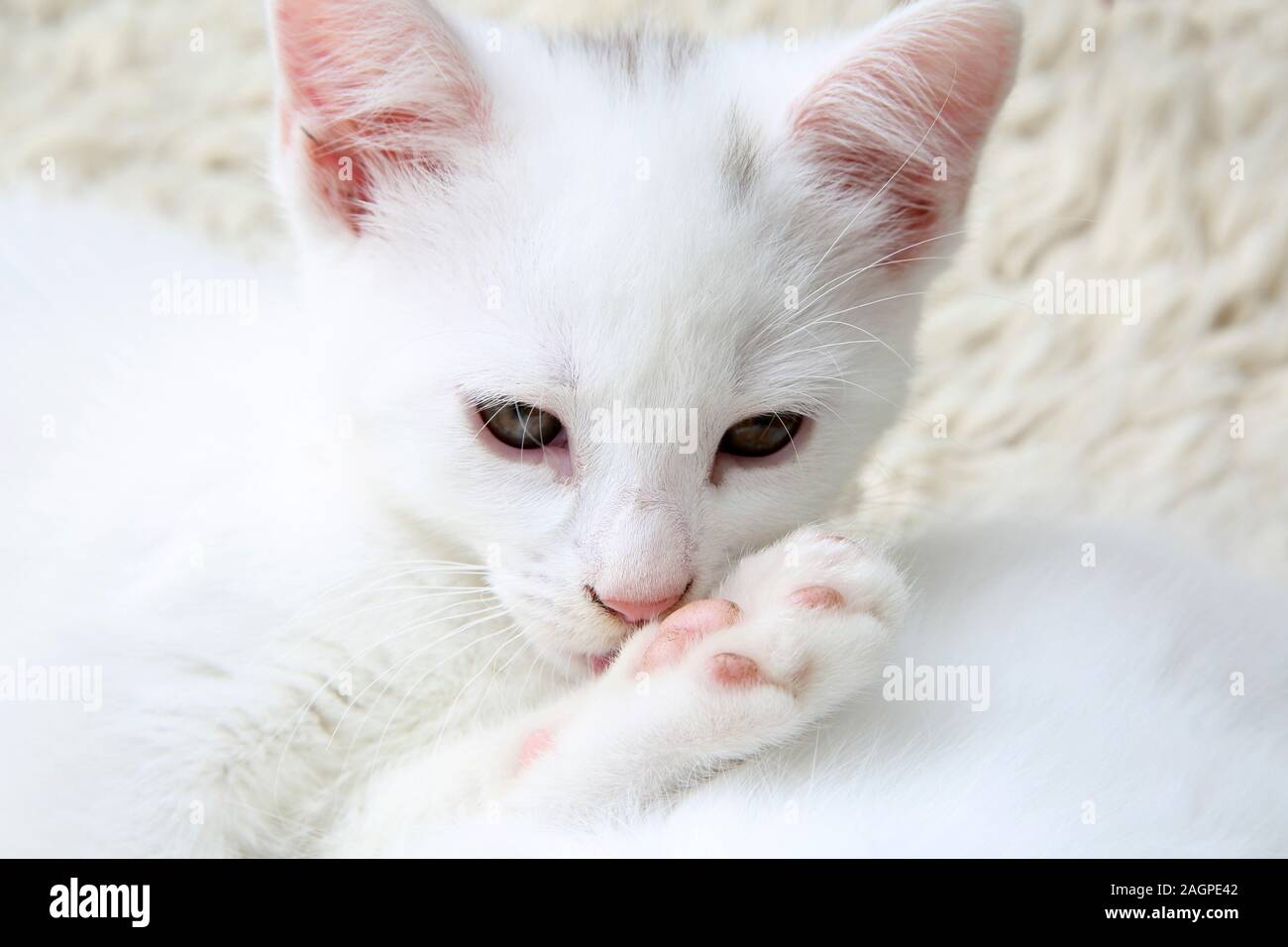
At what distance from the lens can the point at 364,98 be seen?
164 centimetres

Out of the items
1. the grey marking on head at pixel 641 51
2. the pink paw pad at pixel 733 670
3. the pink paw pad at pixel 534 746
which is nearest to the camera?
the pink paw pad at pixel 733 670

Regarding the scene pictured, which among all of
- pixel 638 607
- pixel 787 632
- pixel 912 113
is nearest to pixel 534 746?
pixel 638 607

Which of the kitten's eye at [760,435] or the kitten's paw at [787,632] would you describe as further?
the kitten's eye at [760,435]

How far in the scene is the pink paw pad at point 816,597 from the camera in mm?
1415

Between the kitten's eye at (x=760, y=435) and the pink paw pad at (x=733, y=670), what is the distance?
29 centimetres

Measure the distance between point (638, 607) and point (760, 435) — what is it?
28 centimetres

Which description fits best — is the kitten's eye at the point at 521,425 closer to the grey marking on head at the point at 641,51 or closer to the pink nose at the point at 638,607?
the pink nose at the point at 638,607

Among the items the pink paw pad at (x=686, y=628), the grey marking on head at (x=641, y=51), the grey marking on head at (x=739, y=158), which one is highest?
the grey marking on head at (x=641, y=51)

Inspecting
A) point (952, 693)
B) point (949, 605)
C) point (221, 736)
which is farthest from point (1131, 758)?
point (221, 736)

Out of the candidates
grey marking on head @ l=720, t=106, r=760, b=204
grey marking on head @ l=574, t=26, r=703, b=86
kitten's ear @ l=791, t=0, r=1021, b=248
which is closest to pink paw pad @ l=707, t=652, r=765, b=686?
grey marking on head @ l=720, t=106, r=760, b=204

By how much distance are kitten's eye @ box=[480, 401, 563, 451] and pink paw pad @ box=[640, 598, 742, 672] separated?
25cm

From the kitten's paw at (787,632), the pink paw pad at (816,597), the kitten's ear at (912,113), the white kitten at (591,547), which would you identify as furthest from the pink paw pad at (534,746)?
the kitten's ear at (912,113)

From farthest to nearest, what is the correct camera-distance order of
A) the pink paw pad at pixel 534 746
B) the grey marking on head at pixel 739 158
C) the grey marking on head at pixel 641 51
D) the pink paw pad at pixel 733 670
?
1. the grey marking on head at pixel 641 51
2. the grey marking on head at pixel 739 158
3. the pink paw pad at pixel 534 746
4. the pink paw pad at pixel 733 670

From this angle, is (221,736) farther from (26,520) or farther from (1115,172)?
(1115,172)
